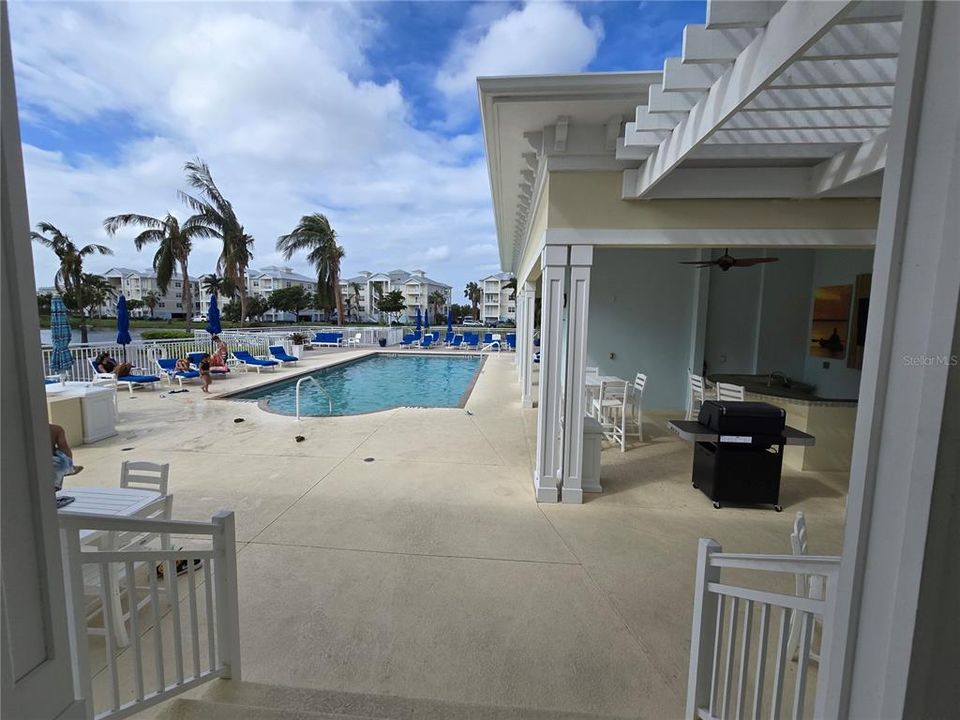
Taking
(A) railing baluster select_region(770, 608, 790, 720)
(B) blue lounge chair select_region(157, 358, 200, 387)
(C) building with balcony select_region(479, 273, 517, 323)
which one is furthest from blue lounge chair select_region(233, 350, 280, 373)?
(C) building with balcony select_region(479, 273, 517, 323)

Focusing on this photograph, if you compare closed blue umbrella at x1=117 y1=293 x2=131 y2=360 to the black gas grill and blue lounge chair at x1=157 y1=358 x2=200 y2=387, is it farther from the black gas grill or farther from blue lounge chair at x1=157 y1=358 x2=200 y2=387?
the black gas grill

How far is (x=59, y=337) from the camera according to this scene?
23.1 ft

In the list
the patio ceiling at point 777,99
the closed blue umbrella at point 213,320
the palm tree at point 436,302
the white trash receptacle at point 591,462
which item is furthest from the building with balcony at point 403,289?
the patio ceiling at point 777,99

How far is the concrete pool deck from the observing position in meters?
2.36

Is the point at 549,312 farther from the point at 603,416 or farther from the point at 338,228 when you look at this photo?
the point at 338,228

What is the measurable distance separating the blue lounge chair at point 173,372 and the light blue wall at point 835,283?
1302cm

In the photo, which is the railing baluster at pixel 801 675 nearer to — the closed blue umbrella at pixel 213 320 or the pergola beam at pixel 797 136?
the pergola beam at pixel 797 136

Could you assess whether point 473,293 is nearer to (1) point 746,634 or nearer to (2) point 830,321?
(2) point 830,321

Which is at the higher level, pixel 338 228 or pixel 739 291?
pixel 338 228

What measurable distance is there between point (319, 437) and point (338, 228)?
978 inches

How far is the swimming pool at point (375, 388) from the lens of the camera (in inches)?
401

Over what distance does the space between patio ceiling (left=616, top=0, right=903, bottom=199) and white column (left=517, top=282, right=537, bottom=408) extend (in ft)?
18.4

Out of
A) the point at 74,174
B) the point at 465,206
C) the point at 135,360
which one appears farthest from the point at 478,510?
the point at 465,206

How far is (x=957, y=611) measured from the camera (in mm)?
859
